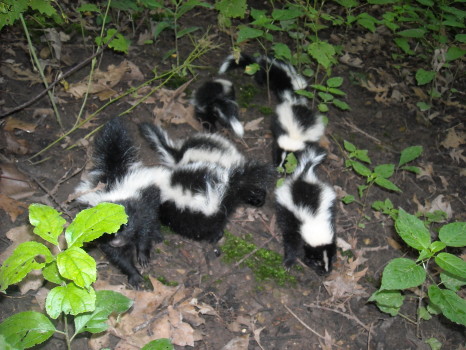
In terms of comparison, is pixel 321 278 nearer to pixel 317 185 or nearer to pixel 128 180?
pixel 317 185

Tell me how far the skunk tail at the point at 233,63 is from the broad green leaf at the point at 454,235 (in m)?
3.43

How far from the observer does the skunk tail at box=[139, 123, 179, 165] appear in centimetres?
435

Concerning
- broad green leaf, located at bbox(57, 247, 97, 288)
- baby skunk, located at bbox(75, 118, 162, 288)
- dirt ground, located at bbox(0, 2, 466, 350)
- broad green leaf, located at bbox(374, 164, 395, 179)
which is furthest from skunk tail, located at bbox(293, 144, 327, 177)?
broad green leaf, located at bbox(57, 247, 97, 288)

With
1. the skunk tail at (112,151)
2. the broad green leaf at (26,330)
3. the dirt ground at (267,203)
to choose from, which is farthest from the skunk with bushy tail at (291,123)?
the broad green leaf at (26,330)

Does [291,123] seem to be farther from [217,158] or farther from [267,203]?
[217,158]

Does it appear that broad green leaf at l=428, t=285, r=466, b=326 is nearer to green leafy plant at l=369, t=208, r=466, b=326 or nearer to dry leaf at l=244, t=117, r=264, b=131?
green leafy plant at l=369, t=208, r=466, b=326

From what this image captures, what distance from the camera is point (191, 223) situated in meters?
3.91

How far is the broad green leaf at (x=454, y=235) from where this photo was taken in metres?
2.89

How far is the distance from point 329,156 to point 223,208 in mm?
1852

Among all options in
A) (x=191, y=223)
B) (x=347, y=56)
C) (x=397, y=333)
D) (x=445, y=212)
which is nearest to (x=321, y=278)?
(x=397, y=333)

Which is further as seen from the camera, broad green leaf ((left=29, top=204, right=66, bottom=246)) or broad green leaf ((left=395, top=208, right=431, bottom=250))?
broad green leaf ((left=395, top=208, right=431, bottom=250))

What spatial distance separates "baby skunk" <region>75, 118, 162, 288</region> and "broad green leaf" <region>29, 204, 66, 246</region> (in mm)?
1368

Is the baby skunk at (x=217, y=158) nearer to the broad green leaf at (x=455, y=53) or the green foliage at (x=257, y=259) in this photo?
the green foliage at (x=257, y=259)

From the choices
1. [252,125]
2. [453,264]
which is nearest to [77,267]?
[453,264]
